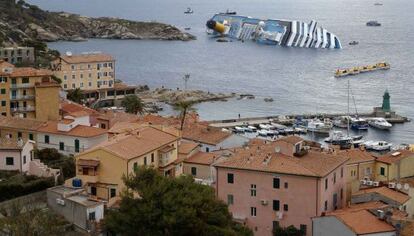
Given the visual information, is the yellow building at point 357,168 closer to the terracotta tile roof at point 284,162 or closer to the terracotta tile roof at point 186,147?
the terracotta tile roof at point 284,162

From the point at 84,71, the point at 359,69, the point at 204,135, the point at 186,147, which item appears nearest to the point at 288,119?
the point at 84,71

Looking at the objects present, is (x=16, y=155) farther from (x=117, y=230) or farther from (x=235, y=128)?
(x=235, y=128)

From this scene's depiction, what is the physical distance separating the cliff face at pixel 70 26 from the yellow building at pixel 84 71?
107 ft

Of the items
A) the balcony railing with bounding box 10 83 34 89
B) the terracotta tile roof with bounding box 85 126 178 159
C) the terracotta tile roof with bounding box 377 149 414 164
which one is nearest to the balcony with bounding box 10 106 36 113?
the balcony railing with bounding box 10 83 34 89

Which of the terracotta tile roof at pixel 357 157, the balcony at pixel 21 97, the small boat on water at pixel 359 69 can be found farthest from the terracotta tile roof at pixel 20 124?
the small boat on water at pixel 359 69

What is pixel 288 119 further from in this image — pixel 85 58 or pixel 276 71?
pixel 276 71

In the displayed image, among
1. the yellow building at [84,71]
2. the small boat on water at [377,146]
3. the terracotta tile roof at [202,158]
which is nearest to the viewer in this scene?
the terracotta tile roof at [202,158]

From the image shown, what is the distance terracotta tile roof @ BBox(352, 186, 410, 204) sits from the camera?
2152 centimetres

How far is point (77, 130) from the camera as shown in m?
26.7

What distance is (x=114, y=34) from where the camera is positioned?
387 ft

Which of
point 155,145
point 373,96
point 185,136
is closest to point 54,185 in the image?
point 155,145

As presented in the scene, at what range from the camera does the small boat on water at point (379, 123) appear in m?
48.3

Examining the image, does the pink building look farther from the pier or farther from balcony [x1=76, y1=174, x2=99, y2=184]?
the pier

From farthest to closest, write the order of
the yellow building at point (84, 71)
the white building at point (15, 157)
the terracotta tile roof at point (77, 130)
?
the yellow building at point (84, 71) → the terracotta tile roof at point (77, 130) → the white building at point (15, 157)
